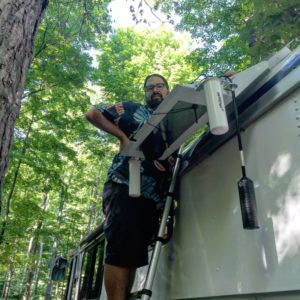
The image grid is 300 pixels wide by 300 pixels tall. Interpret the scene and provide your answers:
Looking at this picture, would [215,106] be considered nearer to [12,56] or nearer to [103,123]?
[103,123]

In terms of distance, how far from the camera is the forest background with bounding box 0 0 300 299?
5325 mm

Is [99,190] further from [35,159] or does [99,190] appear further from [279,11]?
[279,11]

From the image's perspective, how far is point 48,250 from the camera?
23703 mm

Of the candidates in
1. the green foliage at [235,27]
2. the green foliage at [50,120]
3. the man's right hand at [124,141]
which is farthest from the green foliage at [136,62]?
the man's right hand at [124,141]

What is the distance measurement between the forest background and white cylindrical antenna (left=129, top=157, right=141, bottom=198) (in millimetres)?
2780

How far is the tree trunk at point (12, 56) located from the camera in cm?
178

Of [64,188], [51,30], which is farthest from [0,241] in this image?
[51,30]

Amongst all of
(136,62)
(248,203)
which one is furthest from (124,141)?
(136,62)

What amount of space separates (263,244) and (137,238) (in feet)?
2.95

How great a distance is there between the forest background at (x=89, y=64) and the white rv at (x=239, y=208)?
2.69 metres

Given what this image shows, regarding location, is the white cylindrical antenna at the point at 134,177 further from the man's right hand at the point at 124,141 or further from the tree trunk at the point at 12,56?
the tree trunk at the point at 12,56

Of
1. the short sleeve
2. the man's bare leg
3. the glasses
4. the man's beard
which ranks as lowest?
the man's bare leg

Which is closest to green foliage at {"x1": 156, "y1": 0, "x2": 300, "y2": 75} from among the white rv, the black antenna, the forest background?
the forest background

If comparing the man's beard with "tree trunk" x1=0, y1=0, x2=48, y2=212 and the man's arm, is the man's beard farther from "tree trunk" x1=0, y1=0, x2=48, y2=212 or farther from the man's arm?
"tree trunk" x1=0, y1=0, x2=48, y2=212
